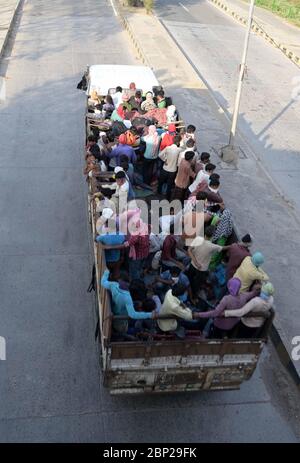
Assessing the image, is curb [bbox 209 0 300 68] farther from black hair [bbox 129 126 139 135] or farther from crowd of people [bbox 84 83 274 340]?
black hair [bbox 129 126 139 135]

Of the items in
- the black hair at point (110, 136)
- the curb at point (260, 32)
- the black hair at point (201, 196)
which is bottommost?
the curb at point (260, 32)

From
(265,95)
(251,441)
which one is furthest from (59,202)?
(265,95)

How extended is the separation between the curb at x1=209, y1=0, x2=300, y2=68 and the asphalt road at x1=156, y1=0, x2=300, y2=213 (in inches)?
14.8

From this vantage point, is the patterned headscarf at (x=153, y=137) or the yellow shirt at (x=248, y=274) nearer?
the yellow shirt at (x=248, y=274)

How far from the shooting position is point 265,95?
16141mm

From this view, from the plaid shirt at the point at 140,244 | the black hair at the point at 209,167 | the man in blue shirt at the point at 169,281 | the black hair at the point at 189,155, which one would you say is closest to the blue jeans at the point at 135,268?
the plaid shirt at the point at 140,244

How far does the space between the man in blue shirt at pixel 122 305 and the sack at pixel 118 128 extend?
13.8ft

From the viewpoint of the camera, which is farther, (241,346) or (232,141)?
(232,141)

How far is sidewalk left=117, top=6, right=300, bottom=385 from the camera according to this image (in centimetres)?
705

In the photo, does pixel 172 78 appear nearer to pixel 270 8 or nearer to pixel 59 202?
pixel 59 202

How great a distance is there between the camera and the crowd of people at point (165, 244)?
16.2ft

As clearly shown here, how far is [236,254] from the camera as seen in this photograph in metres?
5.64

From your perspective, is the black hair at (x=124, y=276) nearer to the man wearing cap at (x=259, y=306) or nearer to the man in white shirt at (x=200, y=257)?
the man in white shirt at (x=200, y=257)

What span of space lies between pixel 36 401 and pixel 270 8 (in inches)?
1359
